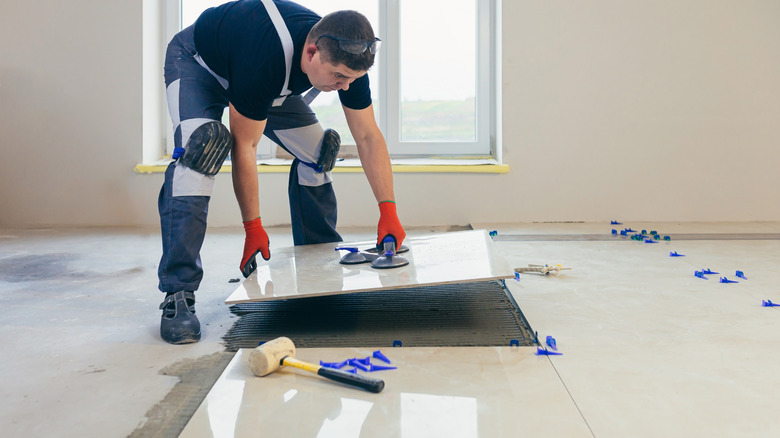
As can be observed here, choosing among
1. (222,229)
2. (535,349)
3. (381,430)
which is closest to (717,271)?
(535,349)

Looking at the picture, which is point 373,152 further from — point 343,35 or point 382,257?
point 343,35

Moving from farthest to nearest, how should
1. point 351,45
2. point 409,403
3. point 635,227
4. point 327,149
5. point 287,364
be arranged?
point 635,227 → point 327,149 → point 351,45 → point 287,364 → point 409,403

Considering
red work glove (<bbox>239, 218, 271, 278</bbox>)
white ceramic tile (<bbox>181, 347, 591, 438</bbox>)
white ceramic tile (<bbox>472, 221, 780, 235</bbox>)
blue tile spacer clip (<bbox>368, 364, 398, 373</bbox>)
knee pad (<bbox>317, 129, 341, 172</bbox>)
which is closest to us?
white ceramic tile (<bbox>181, 347, 591, 438</bbox>)

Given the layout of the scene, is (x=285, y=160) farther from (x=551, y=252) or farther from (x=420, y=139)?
(x=551, y=252)

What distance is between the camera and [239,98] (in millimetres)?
1667

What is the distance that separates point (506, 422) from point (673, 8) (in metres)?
3.29

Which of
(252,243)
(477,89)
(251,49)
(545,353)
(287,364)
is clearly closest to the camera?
(287,364)

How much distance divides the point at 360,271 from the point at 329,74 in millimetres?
555

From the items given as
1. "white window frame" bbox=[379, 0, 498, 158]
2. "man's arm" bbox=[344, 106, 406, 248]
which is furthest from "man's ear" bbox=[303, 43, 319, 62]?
"white window frame" bbox=[379, 0, 498, 158]

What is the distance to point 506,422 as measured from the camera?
1.07m

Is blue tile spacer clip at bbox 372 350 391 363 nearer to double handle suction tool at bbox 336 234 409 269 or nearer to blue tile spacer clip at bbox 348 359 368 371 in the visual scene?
blue tile spacer clip at bbox 348 359 368 371

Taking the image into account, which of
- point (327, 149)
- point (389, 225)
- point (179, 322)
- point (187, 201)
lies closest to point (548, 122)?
point (327, 149)

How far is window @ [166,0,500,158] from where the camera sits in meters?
3.94

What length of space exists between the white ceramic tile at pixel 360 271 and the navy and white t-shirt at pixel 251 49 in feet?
1.52
